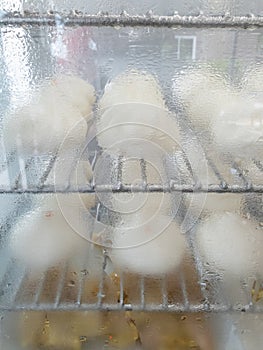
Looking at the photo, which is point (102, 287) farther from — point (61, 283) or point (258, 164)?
point (258, 164)

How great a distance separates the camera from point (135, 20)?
0.69 metres

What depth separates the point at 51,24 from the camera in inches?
28.5

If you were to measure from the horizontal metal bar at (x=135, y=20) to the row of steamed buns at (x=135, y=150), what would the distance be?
4.3 inches

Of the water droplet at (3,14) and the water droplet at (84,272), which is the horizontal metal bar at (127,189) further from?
the water droplet at (3,14)

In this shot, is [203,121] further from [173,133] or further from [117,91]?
[117,91]

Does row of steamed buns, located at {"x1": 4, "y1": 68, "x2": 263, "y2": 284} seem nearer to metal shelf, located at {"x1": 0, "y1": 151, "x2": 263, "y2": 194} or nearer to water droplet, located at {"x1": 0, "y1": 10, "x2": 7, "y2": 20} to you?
metal shelf, located at {"x1": 0, "y1": 151, "x2": 263, "y2": 194}

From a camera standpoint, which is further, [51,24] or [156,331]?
[156,331]

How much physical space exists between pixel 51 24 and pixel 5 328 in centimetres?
63

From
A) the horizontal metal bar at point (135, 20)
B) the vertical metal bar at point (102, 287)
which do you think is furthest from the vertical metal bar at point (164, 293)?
the horizontal metal bar at point (135, 20)

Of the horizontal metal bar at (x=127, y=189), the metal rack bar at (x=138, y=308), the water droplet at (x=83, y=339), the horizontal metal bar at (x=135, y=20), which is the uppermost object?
the horizontal metal bar at (x=135, y=20)

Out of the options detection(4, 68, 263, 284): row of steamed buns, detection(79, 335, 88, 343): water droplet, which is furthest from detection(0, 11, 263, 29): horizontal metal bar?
detection(79, 335, 88, 343): water droplet

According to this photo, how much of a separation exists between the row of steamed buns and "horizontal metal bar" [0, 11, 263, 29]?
110 mm

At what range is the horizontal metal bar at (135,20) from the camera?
69 cm

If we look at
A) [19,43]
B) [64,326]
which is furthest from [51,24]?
[64,326]
